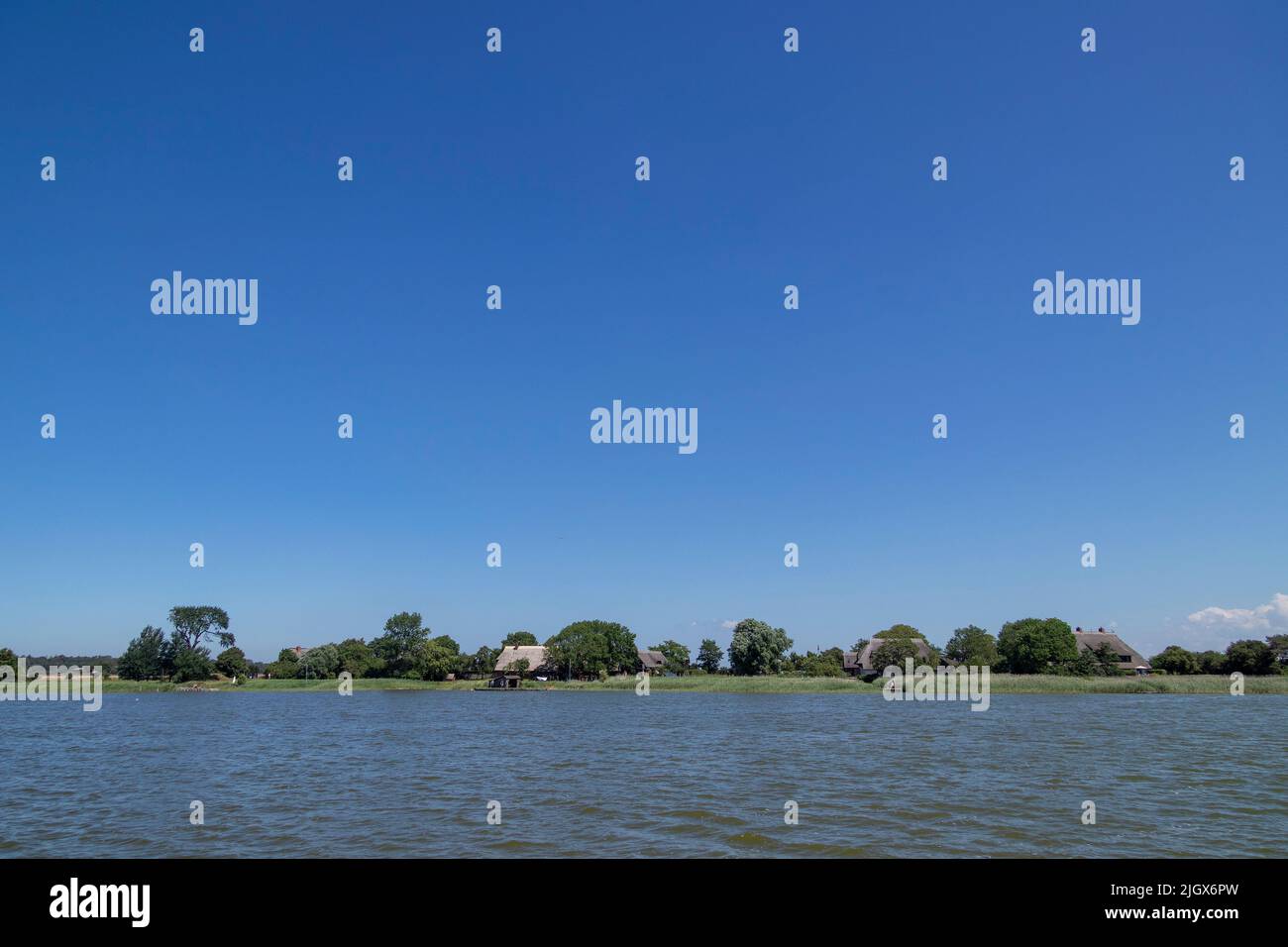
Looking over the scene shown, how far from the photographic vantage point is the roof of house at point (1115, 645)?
392 ft

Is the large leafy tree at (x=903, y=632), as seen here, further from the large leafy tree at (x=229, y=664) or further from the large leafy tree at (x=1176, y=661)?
the large leafy tree at (x=229, y=664)

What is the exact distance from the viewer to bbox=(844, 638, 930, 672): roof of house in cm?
11194

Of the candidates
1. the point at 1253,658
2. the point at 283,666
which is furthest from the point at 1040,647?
the point at 283,666

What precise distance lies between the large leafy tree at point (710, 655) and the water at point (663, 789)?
9655 cm

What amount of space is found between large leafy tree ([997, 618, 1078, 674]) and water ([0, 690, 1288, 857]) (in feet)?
196

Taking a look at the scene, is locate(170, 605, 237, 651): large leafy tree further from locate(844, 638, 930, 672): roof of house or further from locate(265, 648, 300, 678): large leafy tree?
locate(844, 638, 930, 672): roof of house

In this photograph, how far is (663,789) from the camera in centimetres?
2339

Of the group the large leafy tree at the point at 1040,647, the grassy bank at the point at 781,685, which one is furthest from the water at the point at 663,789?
the large leafy tree at the point at 1040,647
